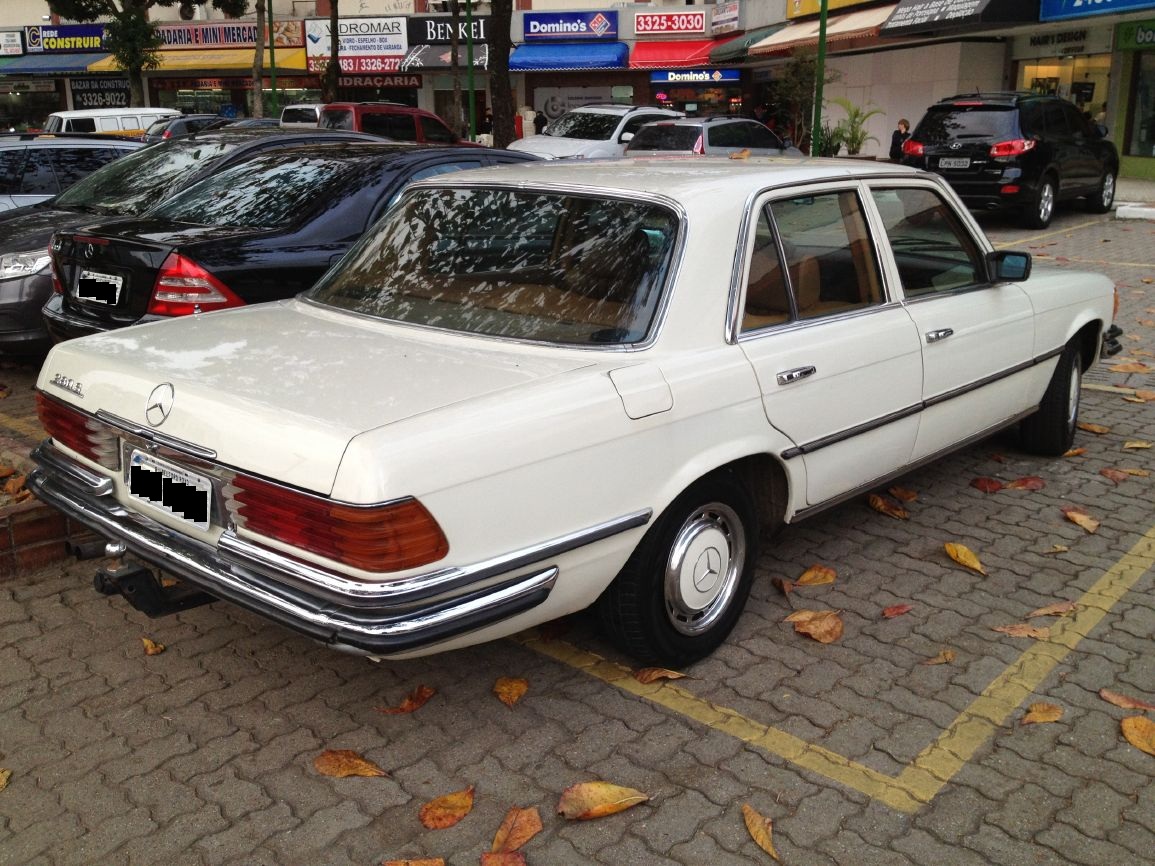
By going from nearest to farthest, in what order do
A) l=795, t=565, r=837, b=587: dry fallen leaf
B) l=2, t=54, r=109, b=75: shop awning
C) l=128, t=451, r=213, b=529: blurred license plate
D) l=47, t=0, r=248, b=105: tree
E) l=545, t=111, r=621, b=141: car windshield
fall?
l=128, t=451, r=213, b=529: blurred license plate → l=795, t=565, r=837, b=587: dry fallen leaf → l=545, t=111, r=621, b=141: car windshield → l=47, t=0, r=248, b=105: tree → l=2, t=54, r=109, b=75: shop awning

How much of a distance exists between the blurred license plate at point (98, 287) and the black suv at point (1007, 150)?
1213 centimetres

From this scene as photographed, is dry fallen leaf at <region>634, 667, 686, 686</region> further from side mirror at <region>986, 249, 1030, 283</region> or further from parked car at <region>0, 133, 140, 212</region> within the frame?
parked car at <region>0, 133, 140, 212</region>

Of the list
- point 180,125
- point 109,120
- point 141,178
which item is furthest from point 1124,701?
point 109,120

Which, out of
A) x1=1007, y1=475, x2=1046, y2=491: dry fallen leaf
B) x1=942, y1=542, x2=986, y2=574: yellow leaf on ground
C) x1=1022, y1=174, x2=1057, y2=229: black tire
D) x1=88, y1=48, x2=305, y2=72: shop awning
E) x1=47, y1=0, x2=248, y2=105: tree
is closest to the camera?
x1=942, y1=542, x2=986, y2=574: yellow leaf on ground

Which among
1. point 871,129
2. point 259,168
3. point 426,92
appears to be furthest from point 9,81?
point 259,168

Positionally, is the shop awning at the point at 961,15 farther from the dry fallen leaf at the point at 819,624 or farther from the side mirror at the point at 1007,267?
the dry fallen leaf at the point at 819,624

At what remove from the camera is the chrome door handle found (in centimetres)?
368

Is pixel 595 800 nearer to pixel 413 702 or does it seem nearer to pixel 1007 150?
pixel 413 702

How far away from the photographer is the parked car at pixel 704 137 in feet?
54.4

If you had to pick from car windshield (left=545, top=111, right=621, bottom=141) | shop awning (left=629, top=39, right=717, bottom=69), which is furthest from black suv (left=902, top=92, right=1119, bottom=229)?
shop awning (left=629, top=39, right=717, bottom=69)

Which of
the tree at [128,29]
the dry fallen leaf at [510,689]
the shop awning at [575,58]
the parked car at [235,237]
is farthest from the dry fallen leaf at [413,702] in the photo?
the shop awning at [575,58]

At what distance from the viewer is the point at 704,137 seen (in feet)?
54.3

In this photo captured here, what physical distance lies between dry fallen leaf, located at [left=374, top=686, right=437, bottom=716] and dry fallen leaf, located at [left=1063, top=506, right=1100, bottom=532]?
3102mm

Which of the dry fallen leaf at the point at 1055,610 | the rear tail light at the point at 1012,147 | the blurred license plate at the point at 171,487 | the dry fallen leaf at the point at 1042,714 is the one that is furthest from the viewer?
the rear tail light at the point at 1012,147
